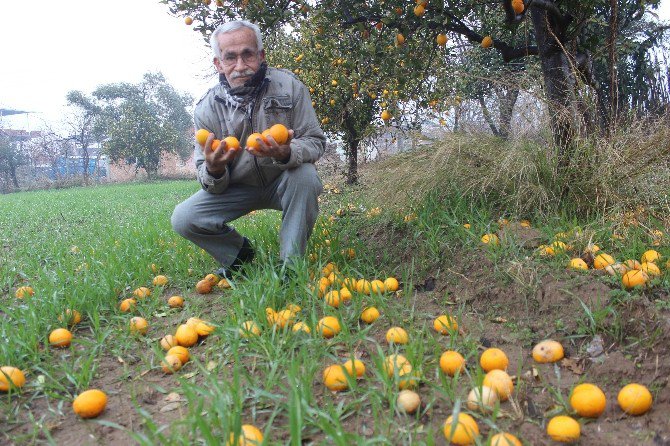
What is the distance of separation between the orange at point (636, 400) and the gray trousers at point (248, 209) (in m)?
1.73

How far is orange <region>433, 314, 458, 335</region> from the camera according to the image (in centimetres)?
198

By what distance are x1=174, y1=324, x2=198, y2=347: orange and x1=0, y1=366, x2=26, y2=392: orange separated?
591 millimetres

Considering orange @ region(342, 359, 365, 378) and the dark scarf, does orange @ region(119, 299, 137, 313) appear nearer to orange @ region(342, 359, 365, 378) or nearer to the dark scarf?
the dark scarf

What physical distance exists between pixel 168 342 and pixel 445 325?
1.21m

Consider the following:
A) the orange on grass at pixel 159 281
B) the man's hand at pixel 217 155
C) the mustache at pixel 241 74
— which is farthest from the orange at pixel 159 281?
the mustache at pixel 241 74

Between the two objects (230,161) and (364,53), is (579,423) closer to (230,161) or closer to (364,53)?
(230,161)

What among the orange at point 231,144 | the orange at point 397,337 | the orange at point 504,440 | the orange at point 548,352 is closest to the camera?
the orange at point 504,440

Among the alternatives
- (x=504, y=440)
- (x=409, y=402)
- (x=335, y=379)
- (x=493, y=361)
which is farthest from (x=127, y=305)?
(x=504, y=440)

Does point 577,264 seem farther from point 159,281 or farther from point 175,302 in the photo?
point 159,281

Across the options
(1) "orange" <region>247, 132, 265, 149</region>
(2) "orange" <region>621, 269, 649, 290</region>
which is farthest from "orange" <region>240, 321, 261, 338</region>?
(2) "orange" <region>621, 269, 649, 290</region>

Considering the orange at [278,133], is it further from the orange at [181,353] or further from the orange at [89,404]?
the orange at [89,404]

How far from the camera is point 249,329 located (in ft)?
6.83

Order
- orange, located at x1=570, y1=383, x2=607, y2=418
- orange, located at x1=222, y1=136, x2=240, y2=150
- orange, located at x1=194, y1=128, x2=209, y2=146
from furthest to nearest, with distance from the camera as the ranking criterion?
orange, located at x1=194, y1=128, x2=209, y2=146 < orange, located at x1=222, y1=136, x2=240, y2=150 < orange, located at x1=570, y1=383, x2=607, y2=418

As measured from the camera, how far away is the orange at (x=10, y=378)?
5.94 feet
